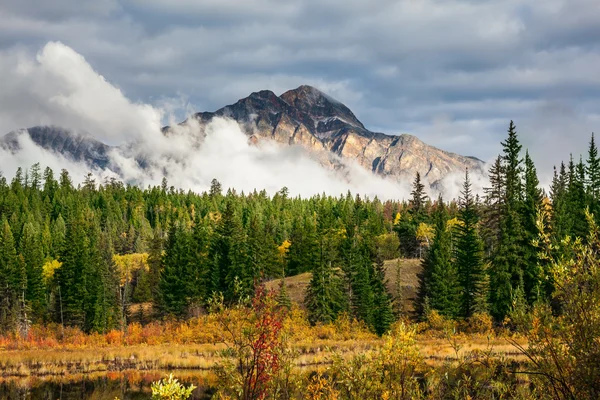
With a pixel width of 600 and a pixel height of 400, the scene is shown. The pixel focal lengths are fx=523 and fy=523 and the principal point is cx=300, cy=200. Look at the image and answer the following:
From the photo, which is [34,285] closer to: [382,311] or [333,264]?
[333,264]

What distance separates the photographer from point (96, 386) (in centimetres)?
3978

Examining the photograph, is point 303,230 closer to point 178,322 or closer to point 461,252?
point 178,322

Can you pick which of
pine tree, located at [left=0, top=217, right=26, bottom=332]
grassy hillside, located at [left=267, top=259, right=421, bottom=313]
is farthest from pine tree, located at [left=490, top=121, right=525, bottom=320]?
pine tree, located at [left=0, top=217, right=26, bottom=332]

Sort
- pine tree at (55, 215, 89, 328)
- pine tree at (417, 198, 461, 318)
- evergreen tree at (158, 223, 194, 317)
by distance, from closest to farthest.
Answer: pine tree at (417, 198, 461, 318), pine tree at (55, 215, 89, 328), evergreen tree at (158, 223, 194, 317)

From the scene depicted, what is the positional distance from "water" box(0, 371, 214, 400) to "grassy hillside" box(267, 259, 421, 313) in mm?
34530

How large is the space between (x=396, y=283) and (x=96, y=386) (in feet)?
152

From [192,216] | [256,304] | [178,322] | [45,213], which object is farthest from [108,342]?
[192,216]

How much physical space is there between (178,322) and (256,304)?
70627mm

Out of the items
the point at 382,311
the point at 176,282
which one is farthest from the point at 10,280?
the point at 382,311

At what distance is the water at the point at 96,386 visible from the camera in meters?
36.1

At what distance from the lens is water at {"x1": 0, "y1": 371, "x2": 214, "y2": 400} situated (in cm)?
3606

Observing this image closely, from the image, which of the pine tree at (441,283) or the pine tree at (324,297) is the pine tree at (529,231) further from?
the pine tree at (324,297)

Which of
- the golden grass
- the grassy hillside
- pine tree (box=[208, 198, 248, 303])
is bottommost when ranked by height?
the golden grass

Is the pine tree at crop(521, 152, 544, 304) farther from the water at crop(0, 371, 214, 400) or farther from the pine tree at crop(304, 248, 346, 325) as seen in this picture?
the water at crop(0, 371, 214, 400)
